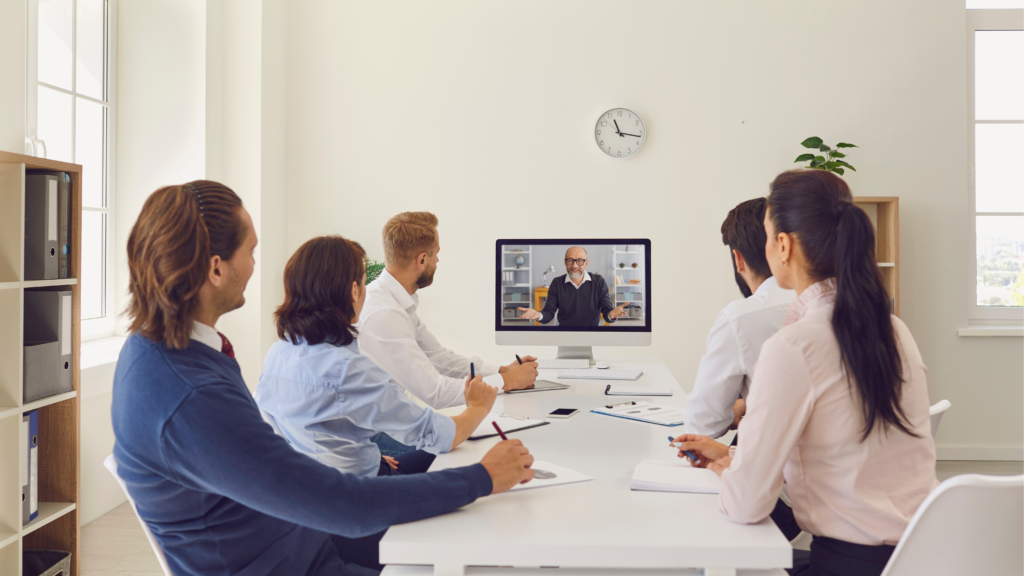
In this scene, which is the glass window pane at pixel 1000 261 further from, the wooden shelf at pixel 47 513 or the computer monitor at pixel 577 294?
the wooden shelf at pixel 47 513

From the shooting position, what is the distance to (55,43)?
3115 mm

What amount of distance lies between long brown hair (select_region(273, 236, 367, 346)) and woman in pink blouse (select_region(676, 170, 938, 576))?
857mm

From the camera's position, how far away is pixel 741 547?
1005 millimetres

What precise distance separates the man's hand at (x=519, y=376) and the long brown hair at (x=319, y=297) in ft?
2.91

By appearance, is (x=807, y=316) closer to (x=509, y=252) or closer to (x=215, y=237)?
(x=215, y=237)

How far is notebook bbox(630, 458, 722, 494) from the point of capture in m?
1.25

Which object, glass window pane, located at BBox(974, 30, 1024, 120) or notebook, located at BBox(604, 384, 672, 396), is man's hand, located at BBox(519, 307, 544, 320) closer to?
notebook, located at BBox(604, 384, 672, 396)

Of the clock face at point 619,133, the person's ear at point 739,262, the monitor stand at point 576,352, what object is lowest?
the monitor stand at point 576,352

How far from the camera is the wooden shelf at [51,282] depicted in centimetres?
214

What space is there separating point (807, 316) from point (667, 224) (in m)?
2.93

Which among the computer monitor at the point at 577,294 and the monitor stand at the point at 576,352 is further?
the monitor stand at the point at 576,352

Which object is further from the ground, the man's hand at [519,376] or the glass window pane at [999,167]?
the glass window pane at [999,167]

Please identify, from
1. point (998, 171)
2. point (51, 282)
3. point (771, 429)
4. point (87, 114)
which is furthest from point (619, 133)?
point (771, 429)

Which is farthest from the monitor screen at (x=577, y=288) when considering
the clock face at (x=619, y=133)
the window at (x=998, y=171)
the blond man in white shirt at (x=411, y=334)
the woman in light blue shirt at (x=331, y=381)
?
the window at (x=998, y=171)
